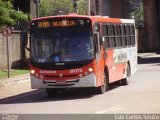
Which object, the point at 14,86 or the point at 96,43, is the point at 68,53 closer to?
the point at 96,43

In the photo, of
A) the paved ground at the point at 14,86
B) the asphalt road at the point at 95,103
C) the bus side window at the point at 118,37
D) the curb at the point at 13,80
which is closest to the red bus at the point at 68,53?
the asphalt road at the point at 95,103

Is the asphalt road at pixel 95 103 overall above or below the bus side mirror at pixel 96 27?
below

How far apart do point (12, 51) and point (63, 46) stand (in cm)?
1806

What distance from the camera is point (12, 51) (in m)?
37.8

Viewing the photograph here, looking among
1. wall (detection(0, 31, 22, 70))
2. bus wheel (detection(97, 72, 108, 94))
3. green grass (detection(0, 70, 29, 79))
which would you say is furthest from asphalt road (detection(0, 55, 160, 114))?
wall (detection(0, 31, 22, 70))

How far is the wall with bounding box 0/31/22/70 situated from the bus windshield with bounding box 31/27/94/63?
15.5 meters

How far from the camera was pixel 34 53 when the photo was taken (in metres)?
20.6

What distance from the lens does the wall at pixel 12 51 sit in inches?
1411

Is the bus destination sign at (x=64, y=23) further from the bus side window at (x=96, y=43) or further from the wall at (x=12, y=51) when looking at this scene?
the wall at (x=12, y=51)

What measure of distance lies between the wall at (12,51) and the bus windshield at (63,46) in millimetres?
15472

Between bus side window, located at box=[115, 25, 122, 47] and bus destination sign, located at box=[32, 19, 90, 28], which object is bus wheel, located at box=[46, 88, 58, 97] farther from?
bus side window, located at box=[115, 25, 122, 47]

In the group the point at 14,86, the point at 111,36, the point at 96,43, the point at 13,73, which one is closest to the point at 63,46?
the point at 96,43

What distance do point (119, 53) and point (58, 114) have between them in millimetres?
9556

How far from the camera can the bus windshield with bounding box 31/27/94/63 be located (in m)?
20.0
